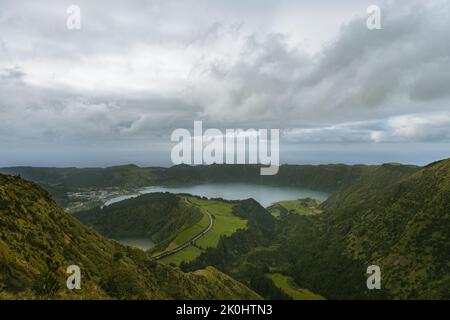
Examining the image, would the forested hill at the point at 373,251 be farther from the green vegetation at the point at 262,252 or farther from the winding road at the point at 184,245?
the winding road at the point at 184,245

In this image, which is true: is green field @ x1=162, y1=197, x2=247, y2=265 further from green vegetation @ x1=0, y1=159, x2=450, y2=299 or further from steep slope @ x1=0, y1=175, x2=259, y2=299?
steep slope @ x1=0, y1=175, x2=259, y2=299

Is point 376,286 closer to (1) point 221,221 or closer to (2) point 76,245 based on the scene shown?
(2) point 76,245

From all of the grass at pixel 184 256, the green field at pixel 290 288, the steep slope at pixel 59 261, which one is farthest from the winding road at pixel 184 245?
the steep slope at pixel 59 261

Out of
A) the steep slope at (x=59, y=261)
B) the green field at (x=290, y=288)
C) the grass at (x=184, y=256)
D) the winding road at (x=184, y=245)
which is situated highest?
the steep slope at (x=59, y=261)

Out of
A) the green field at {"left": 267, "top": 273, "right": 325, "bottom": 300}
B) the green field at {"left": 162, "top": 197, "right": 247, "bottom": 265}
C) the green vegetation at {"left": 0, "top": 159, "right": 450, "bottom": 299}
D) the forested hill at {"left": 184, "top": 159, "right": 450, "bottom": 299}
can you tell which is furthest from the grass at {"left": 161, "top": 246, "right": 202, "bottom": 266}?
the green field at {"left": 267, "top": 273, "right": 325, "bottom": 300}

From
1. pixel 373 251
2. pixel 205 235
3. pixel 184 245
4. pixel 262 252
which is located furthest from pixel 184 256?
pixel 373 251

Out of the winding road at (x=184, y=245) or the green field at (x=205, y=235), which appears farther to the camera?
the green field at (x=205, y=235)
